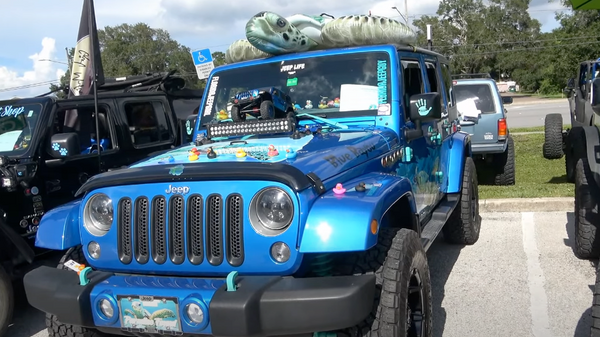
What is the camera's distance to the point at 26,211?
5020 millimetres

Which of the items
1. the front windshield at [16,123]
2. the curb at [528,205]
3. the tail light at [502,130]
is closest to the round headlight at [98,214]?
the front windshield at [16,123]

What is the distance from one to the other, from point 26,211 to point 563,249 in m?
5.15

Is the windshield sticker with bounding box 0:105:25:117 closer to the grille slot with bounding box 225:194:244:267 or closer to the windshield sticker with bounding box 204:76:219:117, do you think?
the windshield sticker with bounding box 204:76:219:117

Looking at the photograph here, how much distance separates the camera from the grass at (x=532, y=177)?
7.36 metres

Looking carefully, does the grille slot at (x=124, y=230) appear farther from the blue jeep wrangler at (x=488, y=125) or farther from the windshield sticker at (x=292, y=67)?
the blue jeep wrangler at (x=488, y=125)

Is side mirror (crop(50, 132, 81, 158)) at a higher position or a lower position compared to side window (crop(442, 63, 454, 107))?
lower

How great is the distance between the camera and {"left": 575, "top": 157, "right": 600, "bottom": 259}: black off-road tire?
189 inches

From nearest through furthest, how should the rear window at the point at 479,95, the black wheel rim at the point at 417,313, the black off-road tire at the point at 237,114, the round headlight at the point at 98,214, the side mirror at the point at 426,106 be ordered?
the round headlight at the point at 98,214 → the black wheel rim at the point at 417,313 → the side mirror at the point at 426,106 → the black off-road tire at the point at 237,114 → the rear window at the point at 479,95

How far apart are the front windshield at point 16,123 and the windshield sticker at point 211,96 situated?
1.91 meters

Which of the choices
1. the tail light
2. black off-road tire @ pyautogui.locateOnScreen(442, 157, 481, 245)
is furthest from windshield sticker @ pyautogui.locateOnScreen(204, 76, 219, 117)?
the tail light

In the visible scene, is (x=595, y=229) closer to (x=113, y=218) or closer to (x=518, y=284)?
(x=518, y=284)

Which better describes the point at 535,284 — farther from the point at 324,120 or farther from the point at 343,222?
the point at 343,222

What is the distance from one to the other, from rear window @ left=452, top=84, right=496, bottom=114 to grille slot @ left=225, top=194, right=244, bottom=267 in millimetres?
7875

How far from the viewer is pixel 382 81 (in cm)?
408
